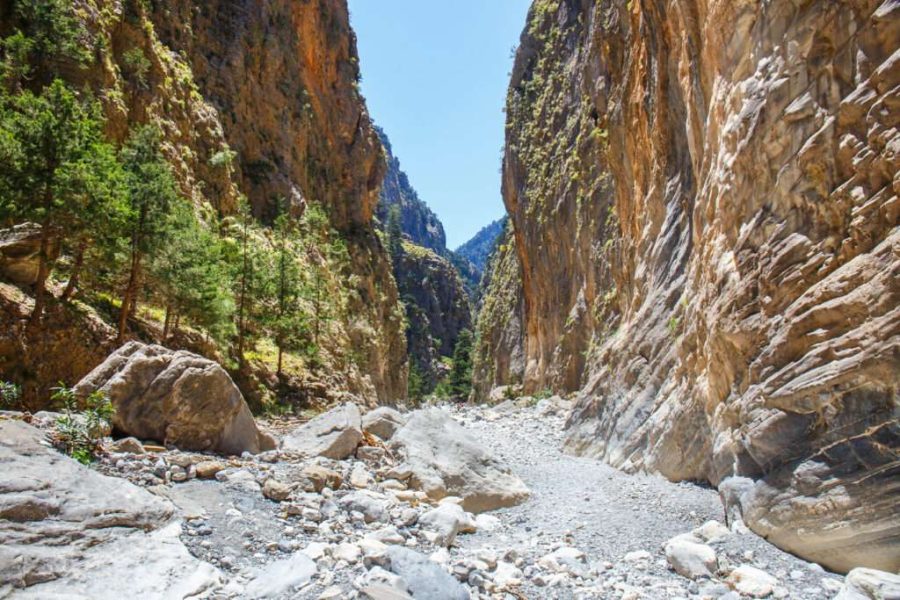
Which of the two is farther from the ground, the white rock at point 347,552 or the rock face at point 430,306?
the rock face at point 430,306

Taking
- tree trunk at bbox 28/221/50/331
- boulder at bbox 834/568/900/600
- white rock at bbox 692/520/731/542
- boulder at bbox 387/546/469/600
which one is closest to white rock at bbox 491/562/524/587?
boulder at bbox 387/546/469/600

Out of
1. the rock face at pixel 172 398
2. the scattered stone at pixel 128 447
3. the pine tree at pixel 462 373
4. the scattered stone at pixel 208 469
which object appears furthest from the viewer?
the pine tree at pixel 462 373

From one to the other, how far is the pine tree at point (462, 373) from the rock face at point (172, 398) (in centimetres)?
5981

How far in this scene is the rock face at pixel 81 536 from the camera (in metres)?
4.14

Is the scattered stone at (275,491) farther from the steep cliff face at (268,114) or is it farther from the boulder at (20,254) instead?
the steep cliff face at (268,114)

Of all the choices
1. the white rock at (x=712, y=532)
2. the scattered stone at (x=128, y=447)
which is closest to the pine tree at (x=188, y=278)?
the scattered stone at (x=128, y=447)

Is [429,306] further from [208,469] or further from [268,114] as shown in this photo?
[208,469]

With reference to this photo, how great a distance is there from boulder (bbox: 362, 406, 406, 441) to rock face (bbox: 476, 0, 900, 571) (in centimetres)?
508

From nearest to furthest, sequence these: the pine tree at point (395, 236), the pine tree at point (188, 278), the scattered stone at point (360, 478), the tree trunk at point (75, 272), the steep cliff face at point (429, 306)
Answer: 1. the scattered stone at point (360, 478)
2. the tree trunk at point (75, 272)
3. the pine tree at point (188, 278)
4. the steep cliff face at point (429, 306)
5. the pine tree at point (395, 236)

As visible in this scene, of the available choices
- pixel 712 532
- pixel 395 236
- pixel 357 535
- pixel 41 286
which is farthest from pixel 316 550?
pixel 395 236

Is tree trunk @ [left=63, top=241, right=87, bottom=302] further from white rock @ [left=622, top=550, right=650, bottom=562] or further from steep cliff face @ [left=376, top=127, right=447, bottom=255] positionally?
steep cliff face @ [left=376, top=127, right=447, bottom=255]

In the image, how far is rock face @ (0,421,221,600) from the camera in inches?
163

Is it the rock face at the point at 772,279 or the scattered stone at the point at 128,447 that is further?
the scattered stone at the point at 128,447

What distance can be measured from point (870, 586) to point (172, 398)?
884 cm
